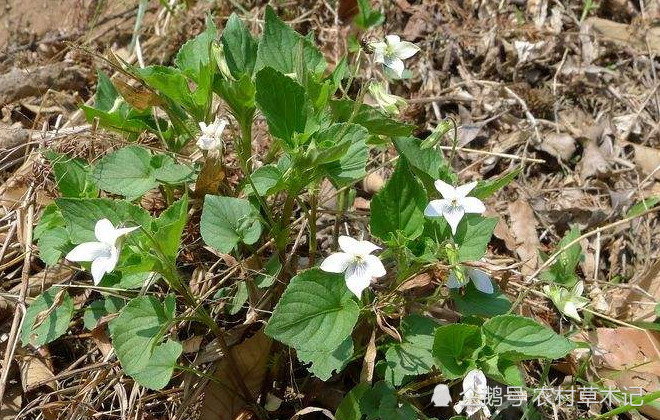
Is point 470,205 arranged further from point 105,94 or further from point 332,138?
point 105,94

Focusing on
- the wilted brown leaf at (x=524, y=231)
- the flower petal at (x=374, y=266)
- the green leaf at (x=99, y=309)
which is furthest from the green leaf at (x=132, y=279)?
the wilted brown leaf at (x=524, y=231)

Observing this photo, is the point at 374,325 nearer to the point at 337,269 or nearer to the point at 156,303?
the point at 337,269

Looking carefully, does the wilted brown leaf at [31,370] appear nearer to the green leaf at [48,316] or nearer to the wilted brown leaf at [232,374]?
the green leaf at [48,316]

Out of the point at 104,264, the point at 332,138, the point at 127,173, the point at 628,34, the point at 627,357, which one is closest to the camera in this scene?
the point at 104,264

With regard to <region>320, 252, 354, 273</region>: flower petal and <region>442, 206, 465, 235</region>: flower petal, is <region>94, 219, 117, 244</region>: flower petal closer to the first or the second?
<region>320, 252, 354, 273</region>: flower petal

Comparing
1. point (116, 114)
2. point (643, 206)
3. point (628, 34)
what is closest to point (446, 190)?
point (116, 114)
